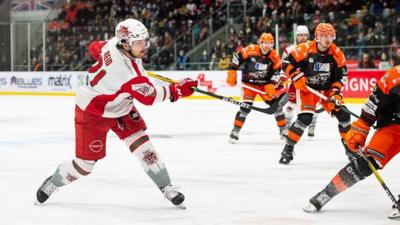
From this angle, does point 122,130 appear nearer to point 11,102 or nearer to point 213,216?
point 213,216

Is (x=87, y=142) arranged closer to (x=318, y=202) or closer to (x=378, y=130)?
(x=318, y=202)

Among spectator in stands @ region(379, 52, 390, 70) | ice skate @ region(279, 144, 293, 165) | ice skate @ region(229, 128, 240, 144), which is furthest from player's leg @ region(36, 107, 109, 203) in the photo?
spectator in stands @ region(379, 52, 390, 70)

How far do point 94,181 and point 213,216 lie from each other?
160cm

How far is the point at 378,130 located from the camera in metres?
3.99

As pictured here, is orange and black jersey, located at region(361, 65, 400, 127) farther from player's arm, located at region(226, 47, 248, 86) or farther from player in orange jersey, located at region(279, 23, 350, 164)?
player's arm, located at region(226, 47, 248, 86)

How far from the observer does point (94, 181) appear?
5598 mm

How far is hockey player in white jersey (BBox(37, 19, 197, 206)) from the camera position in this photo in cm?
416

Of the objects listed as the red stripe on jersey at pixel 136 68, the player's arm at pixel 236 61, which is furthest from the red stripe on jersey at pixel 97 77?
the player's arm at pixel 236 61

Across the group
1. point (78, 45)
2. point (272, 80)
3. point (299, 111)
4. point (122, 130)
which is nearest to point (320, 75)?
point (299, 111)

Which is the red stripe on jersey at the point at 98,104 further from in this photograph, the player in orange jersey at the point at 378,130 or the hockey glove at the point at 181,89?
the player in orange jersey at the point at 378,130

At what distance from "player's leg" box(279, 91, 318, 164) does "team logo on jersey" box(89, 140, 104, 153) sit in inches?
97.9

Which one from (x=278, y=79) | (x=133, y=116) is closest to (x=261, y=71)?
(x=278, y=79)

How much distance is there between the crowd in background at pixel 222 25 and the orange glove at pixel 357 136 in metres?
9.88

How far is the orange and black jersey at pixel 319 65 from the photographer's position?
6660 millimetres
